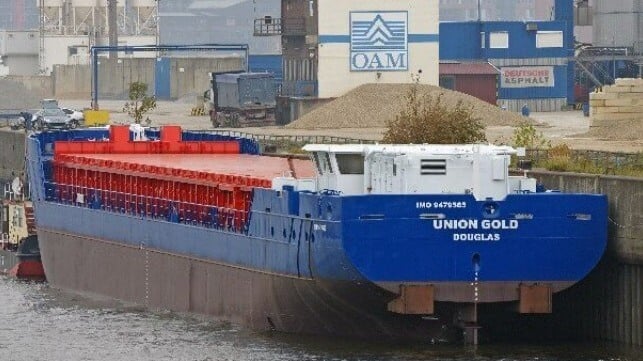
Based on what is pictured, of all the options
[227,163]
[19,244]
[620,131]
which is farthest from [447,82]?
[227,163]

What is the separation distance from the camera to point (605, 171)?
56.9 m

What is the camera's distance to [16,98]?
447 feet

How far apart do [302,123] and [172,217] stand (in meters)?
47.9

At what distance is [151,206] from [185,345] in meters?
11.5

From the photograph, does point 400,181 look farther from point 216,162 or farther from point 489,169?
point 216,162

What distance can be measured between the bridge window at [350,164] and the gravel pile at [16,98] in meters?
84.3

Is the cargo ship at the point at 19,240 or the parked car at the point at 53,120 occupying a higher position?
the parked car at the point at 53,120

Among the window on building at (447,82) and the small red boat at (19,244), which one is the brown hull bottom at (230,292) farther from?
the window on building at (447,82)

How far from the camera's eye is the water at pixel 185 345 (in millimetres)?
47844

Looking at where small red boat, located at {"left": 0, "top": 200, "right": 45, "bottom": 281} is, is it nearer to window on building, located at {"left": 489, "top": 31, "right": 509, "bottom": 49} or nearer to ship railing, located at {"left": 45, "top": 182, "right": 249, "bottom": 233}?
ship railing, located at {"left": 45, "top": 182, "right": 249, "bottom": 233}

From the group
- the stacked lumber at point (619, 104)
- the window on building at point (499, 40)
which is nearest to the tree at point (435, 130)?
the stacked lumber at point (619, 104)

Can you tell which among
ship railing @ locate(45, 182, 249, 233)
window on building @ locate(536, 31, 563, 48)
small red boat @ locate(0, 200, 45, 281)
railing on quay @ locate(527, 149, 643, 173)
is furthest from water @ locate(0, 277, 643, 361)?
window on building @ locate(536, 31, 563, 48)

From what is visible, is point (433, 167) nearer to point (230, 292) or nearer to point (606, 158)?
point (230, 292)

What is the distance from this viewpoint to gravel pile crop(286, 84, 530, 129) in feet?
342
